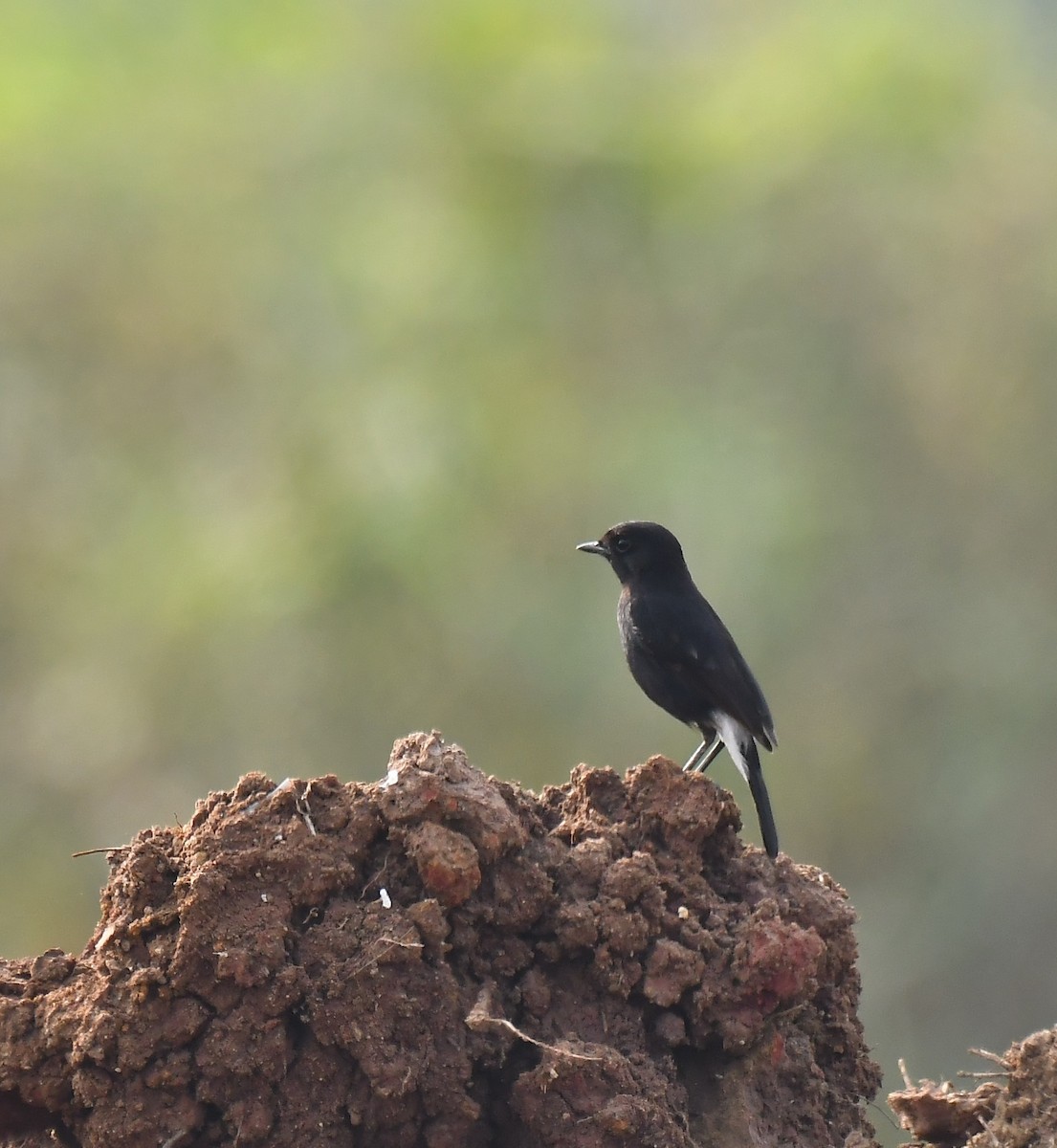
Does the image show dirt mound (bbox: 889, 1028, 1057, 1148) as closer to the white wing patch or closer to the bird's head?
the white wing patch

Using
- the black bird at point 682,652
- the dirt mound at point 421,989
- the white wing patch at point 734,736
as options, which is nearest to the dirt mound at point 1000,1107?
the dirt mound at point 421,989

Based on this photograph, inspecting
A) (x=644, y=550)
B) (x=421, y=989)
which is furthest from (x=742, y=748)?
(x=421, y=989)

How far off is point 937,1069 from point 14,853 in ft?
37.3

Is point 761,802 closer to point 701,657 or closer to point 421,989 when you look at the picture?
point 701,657

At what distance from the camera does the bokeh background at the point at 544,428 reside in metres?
20.2

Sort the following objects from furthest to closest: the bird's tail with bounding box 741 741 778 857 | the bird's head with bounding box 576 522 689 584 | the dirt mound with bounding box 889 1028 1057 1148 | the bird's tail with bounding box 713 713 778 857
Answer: the bird's head with bounding box 576 522 689 584
the bird's tail with bounding box 713 713 778 857
the bird's tail with bounding box 741 741 778 857
the dirt mound with bounding box 889 1028 1057 1148

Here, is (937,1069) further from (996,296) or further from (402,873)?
(402,873)

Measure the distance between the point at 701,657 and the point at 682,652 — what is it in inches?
4.1

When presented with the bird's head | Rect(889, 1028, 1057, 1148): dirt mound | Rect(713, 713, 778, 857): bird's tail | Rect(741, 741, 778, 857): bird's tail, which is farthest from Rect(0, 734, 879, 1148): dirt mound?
the bird's head

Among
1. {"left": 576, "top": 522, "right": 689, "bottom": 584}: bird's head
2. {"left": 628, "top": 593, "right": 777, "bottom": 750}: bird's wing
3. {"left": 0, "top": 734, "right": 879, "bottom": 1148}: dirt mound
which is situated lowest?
{"left": 0, "top": 734, "right": 879, "bottom": 1148}: dirt mound

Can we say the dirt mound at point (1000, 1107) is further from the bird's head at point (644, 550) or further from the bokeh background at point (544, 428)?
the bokeh background at point (544, 428)

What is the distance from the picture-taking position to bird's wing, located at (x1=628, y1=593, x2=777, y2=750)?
6.36 m

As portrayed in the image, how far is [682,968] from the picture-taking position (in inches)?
176

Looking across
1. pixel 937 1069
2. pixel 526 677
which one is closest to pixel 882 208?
pixel 526 677
